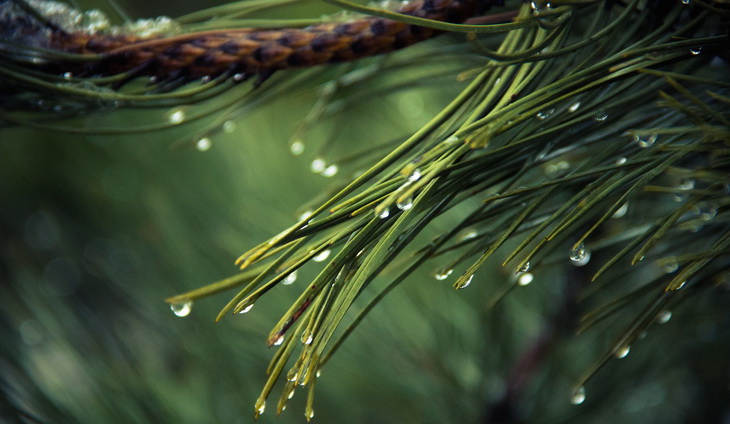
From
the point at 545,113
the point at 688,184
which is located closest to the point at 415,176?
the point at 545,113

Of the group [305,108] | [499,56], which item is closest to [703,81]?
[499,56]

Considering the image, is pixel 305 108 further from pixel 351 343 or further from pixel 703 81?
pixel 703 81

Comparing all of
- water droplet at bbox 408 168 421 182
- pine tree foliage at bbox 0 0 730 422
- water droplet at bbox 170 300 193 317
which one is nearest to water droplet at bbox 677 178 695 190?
pine tree foliage at bbox 0 0 730 422

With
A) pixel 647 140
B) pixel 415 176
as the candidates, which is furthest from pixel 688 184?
pixel 415 176

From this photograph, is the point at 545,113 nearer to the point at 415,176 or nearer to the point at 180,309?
the point at 415,176

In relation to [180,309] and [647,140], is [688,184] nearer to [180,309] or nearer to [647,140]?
[647,140]

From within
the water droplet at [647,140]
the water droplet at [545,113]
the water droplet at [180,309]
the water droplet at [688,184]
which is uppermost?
the water droplet at [545,113]

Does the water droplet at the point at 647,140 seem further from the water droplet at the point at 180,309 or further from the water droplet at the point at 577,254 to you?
the water droplet at the point at 180,309

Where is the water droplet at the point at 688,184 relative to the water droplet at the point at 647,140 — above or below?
below

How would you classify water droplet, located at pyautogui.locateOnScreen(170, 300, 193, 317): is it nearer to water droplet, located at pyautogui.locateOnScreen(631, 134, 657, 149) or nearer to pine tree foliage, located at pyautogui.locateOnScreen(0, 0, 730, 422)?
pine tree foliage, located at pyautogui.locateOnScreen(0, 0, 730, 422)

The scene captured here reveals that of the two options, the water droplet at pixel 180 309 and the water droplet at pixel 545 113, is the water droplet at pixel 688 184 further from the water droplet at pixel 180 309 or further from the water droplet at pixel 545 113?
the water droplet at pixel 180 309

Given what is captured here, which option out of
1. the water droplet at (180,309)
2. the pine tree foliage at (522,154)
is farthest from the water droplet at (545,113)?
the water droplet at (180,309)
